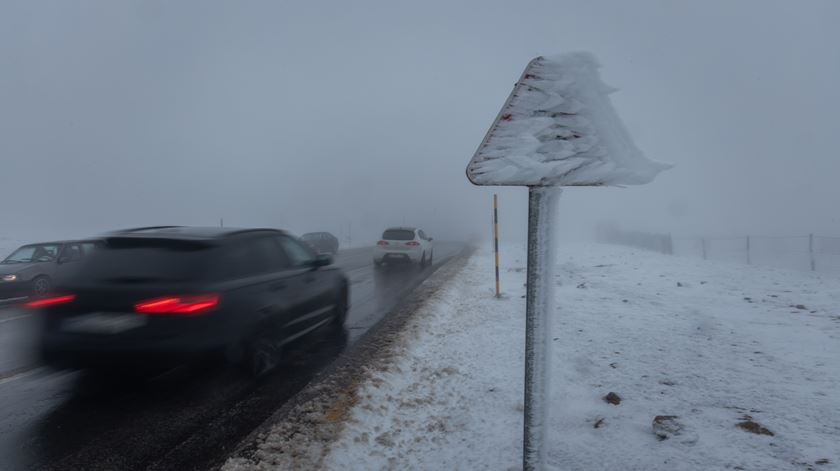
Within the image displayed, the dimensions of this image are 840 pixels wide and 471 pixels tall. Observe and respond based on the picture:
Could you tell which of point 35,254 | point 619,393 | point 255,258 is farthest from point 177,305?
point 35,254

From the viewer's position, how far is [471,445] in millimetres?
3100

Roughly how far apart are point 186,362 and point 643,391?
420cm

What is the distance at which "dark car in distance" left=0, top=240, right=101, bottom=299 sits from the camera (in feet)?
30.3

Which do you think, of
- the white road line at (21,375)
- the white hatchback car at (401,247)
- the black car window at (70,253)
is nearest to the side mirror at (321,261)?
the white road line at (21,375)

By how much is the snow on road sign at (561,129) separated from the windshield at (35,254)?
12.6 metres

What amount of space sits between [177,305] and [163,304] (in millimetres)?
114

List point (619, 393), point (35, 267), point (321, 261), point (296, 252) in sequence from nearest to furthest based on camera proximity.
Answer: point (619, 393) < point (296, 252) < point (321, 261) < point (35, 267)

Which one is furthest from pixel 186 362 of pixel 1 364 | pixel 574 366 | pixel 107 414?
pixel 574 366

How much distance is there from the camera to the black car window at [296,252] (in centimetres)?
539

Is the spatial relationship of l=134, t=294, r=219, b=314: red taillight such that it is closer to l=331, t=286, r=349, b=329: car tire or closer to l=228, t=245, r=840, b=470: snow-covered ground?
l=228, t=245, r=840, b=470: snow-covered ground

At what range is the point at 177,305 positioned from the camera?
3.69 meters

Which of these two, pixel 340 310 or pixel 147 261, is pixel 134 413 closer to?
pixel 147 261

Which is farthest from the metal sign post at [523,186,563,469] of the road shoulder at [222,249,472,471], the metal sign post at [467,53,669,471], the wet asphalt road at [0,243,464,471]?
the wet asphalt road at [0,243,464,471]

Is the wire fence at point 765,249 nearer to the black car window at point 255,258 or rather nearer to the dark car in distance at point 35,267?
the black car window at point 255,258
